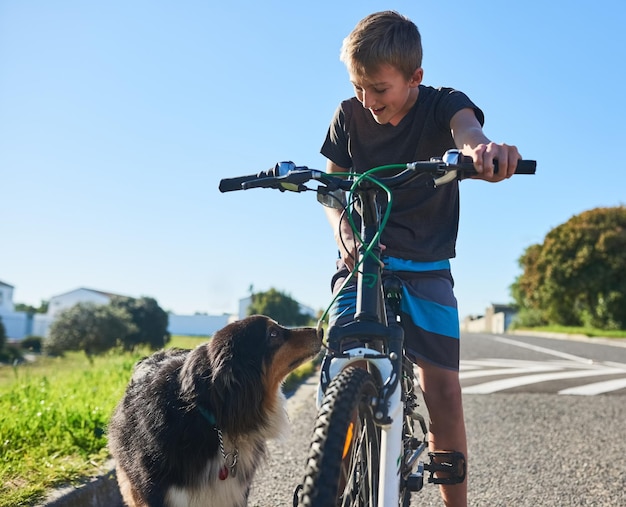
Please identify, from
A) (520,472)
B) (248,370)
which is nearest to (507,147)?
(248,370)

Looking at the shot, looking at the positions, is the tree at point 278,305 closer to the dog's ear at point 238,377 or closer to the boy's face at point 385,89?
the dog's ear at point 238,377

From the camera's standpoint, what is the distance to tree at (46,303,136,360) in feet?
71.2

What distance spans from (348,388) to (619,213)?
32.8 meters

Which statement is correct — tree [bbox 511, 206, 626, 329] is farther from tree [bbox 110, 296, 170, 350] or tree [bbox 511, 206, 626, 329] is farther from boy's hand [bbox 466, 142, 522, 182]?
boy's hand [bbox 466, 142, 522, 182]

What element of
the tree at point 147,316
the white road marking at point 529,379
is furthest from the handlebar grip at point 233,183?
the tree at point 147,316

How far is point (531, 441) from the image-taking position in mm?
5441

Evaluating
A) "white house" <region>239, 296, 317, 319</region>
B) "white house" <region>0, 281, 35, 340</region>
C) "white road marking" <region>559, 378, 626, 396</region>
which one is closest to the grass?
"white road marking" <region>559, 378, 626, 396</region>

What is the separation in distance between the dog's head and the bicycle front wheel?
0.86 meters

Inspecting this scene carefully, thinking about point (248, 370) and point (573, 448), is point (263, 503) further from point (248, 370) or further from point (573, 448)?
point (573, 448)

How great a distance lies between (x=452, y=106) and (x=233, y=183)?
849 mm

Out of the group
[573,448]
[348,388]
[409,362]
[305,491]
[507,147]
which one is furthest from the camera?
[573,448]

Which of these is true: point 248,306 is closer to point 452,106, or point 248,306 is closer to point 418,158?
point 418,158

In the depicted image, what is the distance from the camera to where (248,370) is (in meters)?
2.89

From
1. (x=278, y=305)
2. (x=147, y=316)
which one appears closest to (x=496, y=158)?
(x=278, y=305)
